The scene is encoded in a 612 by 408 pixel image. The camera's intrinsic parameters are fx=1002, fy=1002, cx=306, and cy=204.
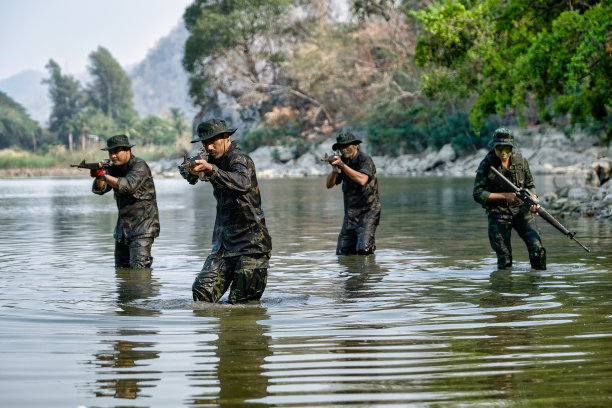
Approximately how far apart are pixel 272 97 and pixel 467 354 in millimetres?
74127

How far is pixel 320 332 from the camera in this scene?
A: 7.63m

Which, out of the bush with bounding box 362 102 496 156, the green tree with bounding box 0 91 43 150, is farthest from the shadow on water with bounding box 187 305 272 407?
the green tree with bounding box 0 91 43 150

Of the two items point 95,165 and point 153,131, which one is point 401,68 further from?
point 153,131

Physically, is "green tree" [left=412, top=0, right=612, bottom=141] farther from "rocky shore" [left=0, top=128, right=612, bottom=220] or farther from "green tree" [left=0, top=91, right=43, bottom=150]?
"green tree" [left=0, top=91, right=43, bottom=150]

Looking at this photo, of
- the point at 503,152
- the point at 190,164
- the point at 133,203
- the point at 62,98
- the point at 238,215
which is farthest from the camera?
the point at 62,98

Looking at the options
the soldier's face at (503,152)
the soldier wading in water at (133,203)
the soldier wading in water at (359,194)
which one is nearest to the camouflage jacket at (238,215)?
the soldier wading in water at (133,203)

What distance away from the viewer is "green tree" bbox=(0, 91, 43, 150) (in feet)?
381

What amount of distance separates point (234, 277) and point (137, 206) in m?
3.58

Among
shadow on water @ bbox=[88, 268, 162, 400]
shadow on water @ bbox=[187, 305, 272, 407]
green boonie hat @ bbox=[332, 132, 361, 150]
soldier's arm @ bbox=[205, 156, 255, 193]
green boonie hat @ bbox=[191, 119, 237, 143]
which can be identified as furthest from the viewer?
green boonie hat @ bbox=[332, 132, 361, 150]

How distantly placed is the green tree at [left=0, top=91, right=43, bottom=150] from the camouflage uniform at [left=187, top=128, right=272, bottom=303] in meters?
109

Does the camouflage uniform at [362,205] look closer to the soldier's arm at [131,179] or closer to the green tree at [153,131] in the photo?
the soldier's arm at [131,179]

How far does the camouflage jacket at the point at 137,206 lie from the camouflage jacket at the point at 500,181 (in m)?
3.88

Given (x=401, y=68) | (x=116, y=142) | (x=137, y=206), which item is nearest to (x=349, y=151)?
(x=137, y=206)

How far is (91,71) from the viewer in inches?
5335
